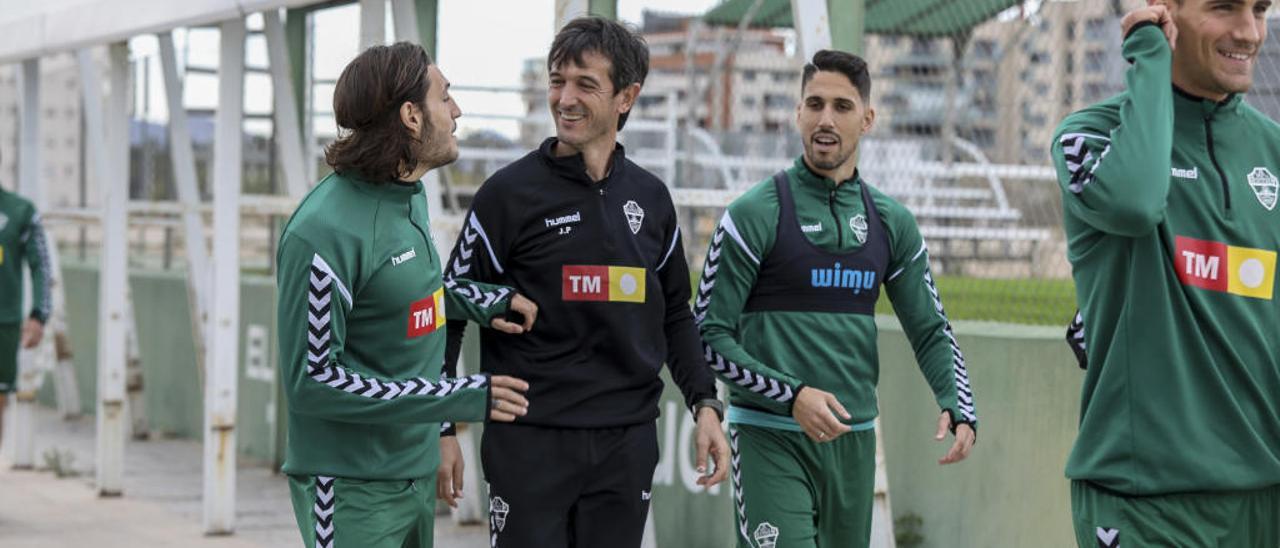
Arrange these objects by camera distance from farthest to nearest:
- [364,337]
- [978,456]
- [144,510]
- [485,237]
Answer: [144,510] < [978,456] < [485,237] < [364,337]

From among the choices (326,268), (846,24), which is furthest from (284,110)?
(326,268)

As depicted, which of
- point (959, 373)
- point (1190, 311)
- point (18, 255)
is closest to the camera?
point (1190, 311)

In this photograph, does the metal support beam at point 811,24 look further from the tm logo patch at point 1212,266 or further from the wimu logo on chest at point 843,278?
the tm logo patch at point 1212,266

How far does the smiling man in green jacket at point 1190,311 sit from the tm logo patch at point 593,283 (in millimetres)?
1318

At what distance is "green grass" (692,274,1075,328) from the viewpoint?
345 inches

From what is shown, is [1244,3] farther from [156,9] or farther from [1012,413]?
[156,9]

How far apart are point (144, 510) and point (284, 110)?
2.33m

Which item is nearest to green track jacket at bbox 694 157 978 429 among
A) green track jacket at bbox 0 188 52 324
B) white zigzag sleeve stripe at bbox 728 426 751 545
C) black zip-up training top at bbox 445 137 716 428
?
white zigzag sleeve stripe at bbox 728 426 751 545

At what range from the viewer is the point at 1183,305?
3500 mm

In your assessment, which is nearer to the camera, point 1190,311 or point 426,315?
point 1190,311

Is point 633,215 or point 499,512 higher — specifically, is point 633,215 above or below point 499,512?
above

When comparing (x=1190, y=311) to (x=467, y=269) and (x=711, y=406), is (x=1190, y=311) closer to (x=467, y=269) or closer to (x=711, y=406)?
(x=711, y=406)

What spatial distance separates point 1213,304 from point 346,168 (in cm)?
187

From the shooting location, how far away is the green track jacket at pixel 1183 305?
11.4 ft
